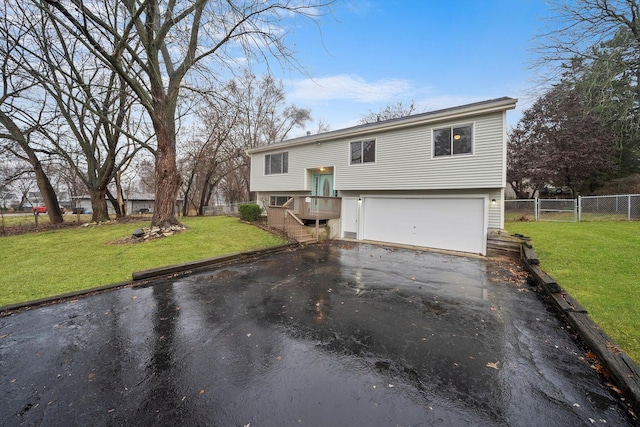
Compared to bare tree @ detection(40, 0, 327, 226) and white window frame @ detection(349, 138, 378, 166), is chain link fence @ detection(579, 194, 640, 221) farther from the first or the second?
bare tree @ detection(40, 0, 327, 226)

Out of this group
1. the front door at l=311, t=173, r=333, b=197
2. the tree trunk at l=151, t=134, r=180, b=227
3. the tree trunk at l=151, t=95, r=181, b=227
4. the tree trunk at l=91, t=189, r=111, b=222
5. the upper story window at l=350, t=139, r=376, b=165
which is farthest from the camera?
the tree trunk at l=91, t=189, r=111, b=222

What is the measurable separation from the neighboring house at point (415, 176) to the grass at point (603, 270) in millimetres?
2320

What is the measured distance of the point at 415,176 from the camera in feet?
35.6

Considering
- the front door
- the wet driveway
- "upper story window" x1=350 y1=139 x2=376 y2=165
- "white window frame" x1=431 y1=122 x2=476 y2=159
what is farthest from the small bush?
"white window frame" x1=431 y1=122 x2=476 y2=159

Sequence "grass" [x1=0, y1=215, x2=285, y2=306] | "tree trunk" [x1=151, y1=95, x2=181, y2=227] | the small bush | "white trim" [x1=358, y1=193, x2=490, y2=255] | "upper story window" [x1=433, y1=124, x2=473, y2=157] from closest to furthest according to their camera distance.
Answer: "grass" [x1=0, y1=215, x2=285, y2=306], "upper story window" [x1=433, y1=124, x2=473, y2=157], "white trim" [x1=358, y1=193, x2=490, y2=255], "tree trunk" [x1=151, y1=95, x2=181, y2=227], the small bush

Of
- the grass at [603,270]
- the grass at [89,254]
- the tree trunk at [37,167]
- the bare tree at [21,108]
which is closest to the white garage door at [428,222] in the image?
the grass at [603,270]

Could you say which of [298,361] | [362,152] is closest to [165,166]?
[362,152]

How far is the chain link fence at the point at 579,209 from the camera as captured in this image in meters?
11.8

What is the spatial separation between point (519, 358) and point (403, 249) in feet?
25.5

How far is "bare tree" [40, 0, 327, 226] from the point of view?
6863 millimetres

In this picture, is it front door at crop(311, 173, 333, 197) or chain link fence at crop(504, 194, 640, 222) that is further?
front door at crop(311, 173, 333, 197)

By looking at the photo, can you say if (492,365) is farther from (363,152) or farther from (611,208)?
(611,208)

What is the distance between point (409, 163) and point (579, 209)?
32.2 ft

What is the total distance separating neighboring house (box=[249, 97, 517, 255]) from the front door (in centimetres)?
5
